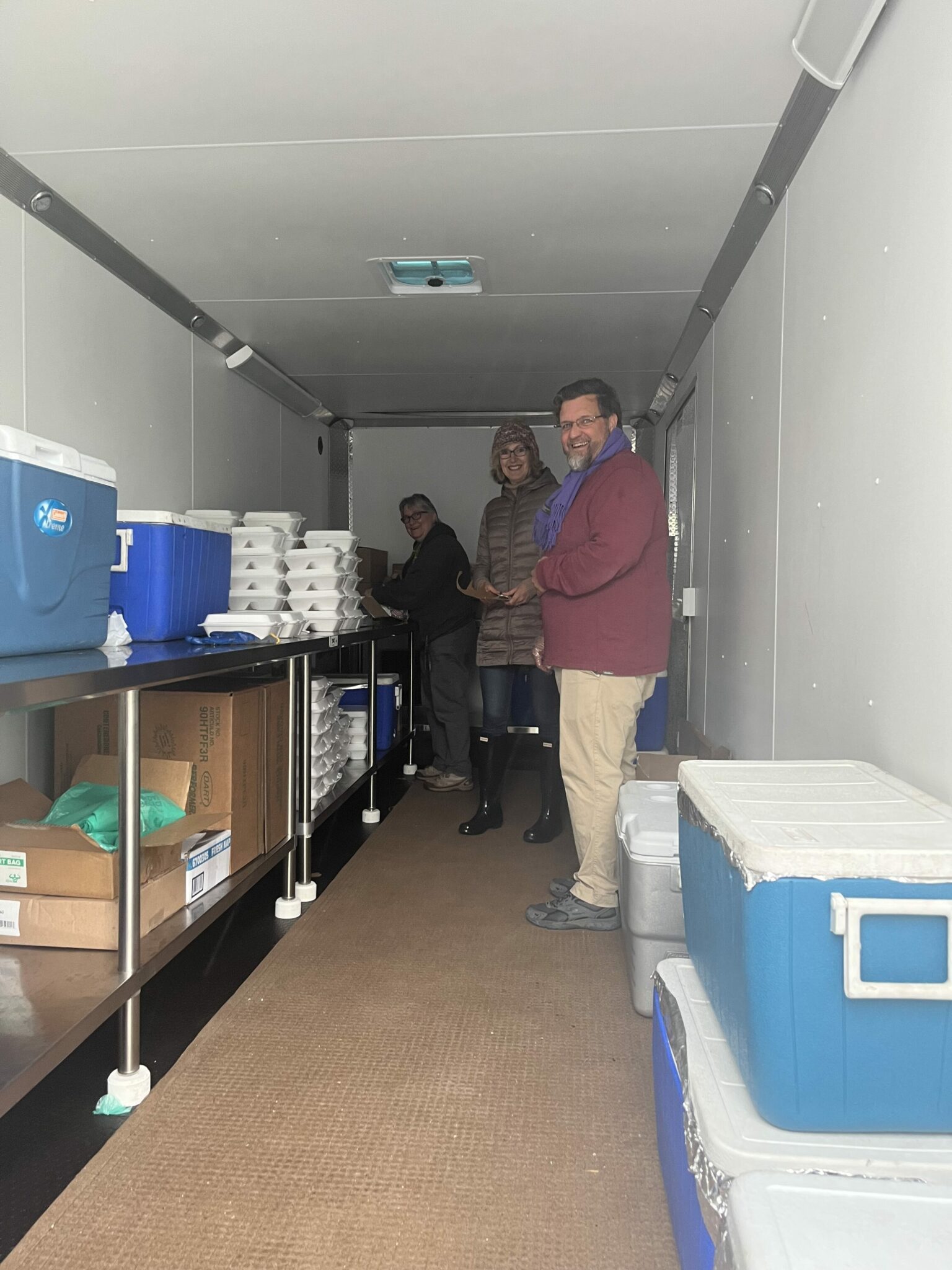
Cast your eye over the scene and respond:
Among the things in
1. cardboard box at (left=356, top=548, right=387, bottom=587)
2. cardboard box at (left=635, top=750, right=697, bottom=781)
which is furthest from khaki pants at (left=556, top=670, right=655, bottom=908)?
cardboard box at (left=356, top=548, right=387, bottom=587)

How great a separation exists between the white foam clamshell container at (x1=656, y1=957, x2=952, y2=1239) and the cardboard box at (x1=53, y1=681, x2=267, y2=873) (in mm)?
1352

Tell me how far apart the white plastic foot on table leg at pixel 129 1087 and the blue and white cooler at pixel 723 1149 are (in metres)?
1.01

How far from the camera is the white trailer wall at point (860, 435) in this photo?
4.42ft

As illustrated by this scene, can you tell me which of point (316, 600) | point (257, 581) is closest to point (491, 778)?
point (316, 600)

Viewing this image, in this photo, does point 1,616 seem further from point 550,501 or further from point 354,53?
point 550,501

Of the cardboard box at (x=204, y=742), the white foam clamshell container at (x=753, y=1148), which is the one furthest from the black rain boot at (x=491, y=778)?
the white foam clamshell container at (x=753, y=1148)

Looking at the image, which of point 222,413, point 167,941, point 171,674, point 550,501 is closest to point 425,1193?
point 167,941

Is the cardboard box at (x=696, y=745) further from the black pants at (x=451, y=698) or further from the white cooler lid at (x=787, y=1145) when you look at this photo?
the white cooler lid at (x=787, y=1145)

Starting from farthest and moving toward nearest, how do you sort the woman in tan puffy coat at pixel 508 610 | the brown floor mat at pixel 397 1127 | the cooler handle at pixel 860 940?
the woman in tan puffy coat at pixel 508 610, the brown floor mat at pixel 397 1127, the cooler handle at pixel 860 940

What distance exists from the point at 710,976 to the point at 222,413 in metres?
3.49

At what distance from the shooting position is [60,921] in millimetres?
1741

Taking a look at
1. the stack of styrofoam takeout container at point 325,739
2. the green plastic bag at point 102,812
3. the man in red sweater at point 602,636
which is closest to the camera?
the green plastic bag at point 102,812

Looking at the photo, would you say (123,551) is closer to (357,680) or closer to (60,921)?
(60,921)

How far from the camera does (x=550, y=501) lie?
2.92 metres
